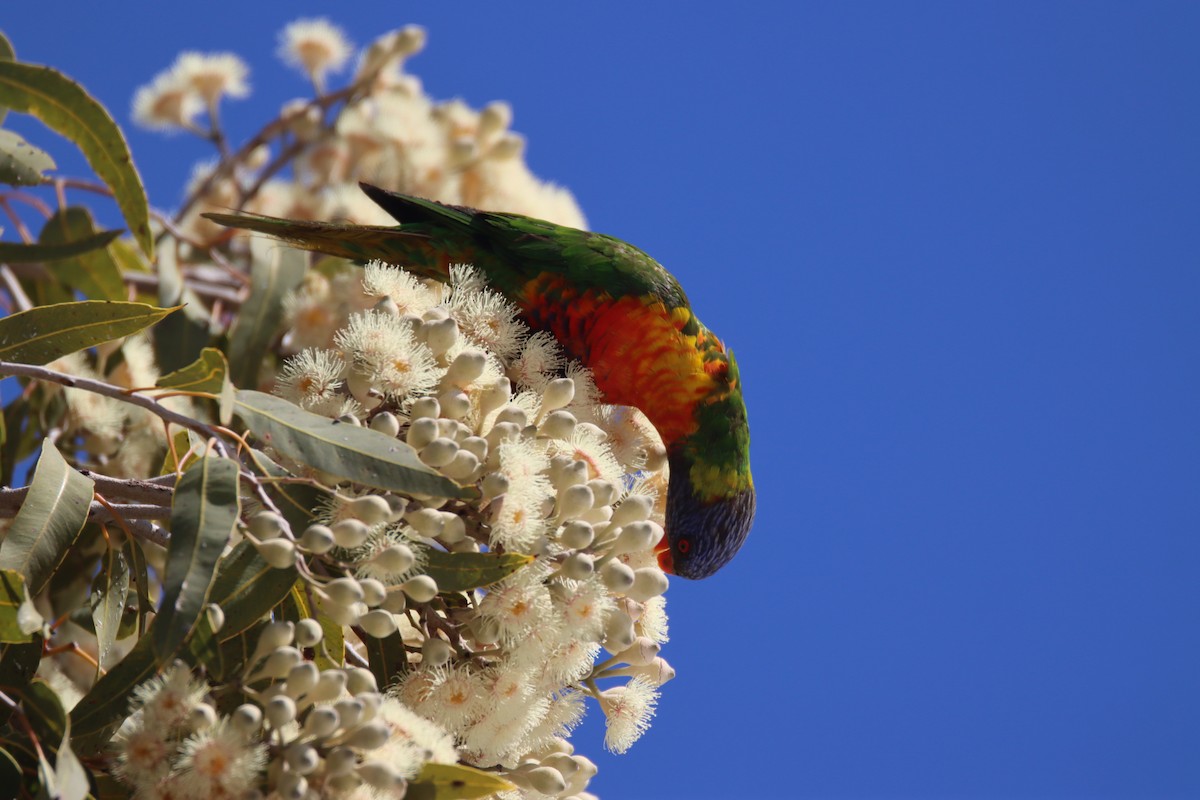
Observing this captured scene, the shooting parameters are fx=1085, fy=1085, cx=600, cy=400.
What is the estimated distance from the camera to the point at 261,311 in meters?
2.64

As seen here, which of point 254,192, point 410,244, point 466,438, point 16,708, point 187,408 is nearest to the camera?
point 16,708

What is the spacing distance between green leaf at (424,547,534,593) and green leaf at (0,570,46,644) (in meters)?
0.45

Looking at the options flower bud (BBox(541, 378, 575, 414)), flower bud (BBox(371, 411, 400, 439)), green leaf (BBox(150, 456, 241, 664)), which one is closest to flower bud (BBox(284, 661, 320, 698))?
green leaf (BBox(150, 456, 241, 664))

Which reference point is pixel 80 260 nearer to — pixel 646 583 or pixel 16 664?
pixel 16 664

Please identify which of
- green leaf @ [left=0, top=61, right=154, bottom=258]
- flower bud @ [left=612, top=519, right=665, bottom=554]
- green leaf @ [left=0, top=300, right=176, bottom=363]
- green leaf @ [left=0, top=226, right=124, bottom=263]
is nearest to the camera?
flower bud @ [left=612, top=519, right=665, bottom=554]

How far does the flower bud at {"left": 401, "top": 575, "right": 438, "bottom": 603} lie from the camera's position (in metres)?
1.28

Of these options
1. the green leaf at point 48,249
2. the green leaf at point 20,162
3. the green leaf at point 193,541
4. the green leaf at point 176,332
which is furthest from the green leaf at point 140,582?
the green leaf at point 176,332

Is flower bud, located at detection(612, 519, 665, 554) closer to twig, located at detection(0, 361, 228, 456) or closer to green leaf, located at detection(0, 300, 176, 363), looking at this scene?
twig, located at detection(0, 361, 228, 456)

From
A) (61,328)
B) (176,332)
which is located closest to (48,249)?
(176,332)

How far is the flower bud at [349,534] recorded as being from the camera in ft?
4.08

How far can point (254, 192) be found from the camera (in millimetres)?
3145

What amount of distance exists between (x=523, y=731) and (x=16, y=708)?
611 millimetres

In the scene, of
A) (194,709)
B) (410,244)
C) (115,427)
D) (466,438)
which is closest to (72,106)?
(410,244)

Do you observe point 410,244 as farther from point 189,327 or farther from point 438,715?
point 438,715
